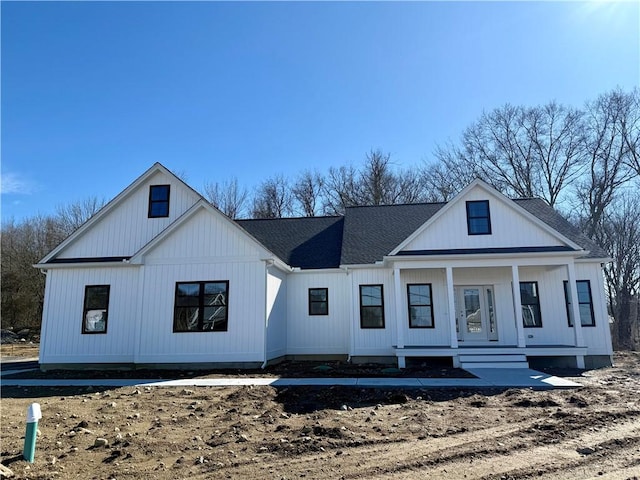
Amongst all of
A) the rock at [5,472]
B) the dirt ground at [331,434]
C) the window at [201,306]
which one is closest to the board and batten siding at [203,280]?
the window at [201,306]

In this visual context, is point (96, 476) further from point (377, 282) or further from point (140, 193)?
point (140, 193)

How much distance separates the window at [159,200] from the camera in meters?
14.9

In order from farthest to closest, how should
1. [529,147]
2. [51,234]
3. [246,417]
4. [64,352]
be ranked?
[51,234] → [529,147] → [64,352] → [246,417]

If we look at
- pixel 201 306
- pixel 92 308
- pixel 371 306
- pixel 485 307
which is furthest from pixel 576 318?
pixel 92 308

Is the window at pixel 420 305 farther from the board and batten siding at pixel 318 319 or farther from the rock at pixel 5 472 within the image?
the rock at pixel 5 472

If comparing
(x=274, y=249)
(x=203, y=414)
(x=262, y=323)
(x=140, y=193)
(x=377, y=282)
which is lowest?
(x=203, y=414)

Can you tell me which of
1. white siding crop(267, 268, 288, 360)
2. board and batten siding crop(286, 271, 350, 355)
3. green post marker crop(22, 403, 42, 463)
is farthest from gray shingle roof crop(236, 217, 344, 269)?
green post marker crop(22, 403, 42, 463)

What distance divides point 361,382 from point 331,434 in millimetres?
4436

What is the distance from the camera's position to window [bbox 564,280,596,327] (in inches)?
551

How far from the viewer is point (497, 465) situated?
4.61 meters

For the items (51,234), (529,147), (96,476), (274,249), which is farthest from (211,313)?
(51,234)

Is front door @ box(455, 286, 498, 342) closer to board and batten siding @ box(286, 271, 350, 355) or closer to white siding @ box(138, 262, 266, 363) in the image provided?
board and batten siding @ box(286, 271, 350, 355)

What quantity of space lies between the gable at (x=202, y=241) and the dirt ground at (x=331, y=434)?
16.8 feet

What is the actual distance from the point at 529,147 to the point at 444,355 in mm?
21929
